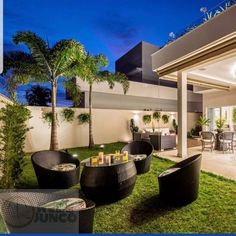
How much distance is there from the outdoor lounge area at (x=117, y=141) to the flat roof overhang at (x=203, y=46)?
31 millimetres

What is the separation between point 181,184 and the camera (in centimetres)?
324

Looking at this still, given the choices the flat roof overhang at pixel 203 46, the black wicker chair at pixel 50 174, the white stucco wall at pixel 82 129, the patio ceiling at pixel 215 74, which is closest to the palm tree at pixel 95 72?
the white stucco wall at pixel 82 129

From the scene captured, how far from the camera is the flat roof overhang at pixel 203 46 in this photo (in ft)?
16.0

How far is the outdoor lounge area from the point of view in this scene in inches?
108

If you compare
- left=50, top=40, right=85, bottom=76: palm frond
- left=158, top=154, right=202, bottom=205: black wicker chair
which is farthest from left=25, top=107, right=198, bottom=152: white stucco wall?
left=158, top=154, right=202, bottom=205: black wicker chair

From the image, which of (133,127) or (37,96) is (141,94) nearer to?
(133,127)

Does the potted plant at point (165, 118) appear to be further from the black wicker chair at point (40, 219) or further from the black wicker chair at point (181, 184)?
the black wicker chair at point (40, 219)

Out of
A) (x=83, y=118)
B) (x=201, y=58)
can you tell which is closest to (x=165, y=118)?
(x=83, y=118)

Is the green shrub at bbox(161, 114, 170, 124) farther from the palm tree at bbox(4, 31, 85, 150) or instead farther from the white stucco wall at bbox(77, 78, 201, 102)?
the palm tree at bbox(4, 31, 85, 150)

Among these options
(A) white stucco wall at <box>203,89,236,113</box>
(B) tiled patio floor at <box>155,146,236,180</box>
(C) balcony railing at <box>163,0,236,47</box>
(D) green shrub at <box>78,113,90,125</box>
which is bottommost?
(B) tiled patio floor at <box>155,146,236,180</box>

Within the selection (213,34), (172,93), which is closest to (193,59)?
(213,34)

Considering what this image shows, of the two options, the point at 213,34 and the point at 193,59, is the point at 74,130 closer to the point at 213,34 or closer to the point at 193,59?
the point at 193,59

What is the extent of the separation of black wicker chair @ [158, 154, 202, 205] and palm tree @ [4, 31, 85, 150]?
5457 mm

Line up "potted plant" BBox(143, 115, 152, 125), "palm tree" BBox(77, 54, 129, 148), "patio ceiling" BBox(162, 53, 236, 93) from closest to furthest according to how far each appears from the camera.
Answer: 1. "patio ceiling" BBox(162, 53, 236, 93)
2. "palm tree" BBox(77, 54, 129, 148)
3. "potted plant" BBox(143, 115, 152, 125)
